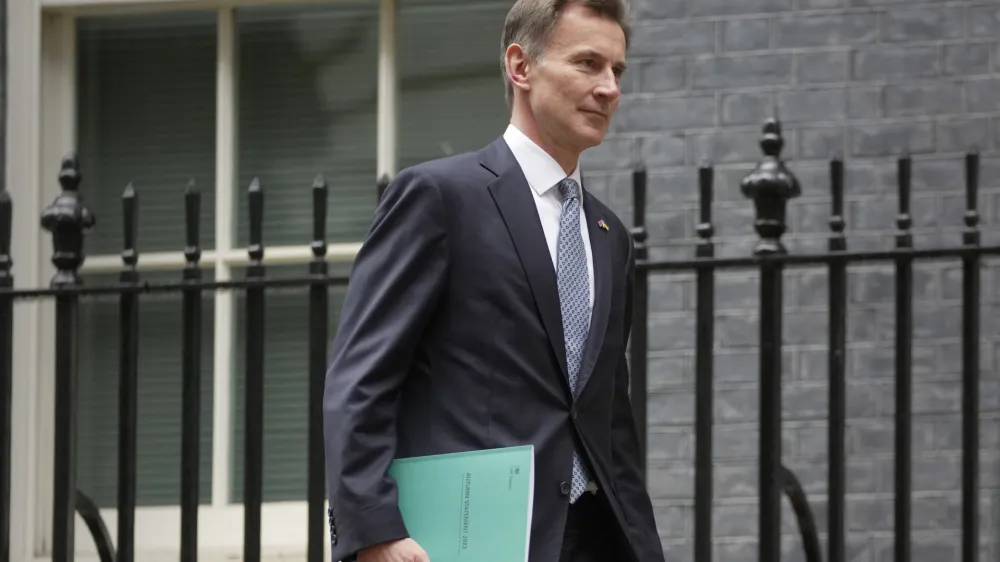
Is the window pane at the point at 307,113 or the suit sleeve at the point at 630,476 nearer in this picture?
the suit sleeve at the point at 630,476

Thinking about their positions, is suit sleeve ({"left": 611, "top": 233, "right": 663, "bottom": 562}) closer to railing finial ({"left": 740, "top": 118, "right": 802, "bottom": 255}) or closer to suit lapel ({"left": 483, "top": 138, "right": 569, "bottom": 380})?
suit lapel ({"left": 483, "top": 138, "right": 569, "bottom": 380})

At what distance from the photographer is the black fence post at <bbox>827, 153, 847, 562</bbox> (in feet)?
14.6

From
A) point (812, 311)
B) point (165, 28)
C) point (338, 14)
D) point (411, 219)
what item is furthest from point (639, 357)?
point (165, 28)

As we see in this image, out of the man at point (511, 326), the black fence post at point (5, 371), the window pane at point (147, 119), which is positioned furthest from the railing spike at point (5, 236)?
the man at point (511, 326)

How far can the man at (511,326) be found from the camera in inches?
115

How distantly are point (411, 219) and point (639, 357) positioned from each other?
1611 millimetres

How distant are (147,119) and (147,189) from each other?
28 cm

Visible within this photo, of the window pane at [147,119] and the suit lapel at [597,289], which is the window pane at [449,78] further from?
the suit lapel at [597,289]

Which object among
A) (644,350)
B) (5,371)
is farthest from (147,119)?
(644,350)

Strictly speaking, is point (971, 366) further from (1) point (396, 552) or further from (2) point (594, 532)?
(1) point (396, 552)

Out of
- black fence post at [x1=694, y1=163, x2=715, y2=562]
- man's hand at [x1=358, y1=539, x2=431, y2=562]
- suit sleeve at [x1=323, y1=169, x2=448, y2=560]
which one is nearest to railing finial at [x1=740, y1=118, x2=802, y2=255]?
black fence post at [x1=694, y1=163, x2=715, y2=562]

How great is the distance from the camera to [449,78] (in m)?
6.25

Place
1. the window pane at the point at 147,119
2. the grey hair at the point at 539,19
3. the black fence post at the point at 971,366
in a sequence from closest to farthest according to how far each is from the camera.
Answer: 1. the grey hair at the point at 539,19
2. the black fence post at the point at 971,366
3. the window pane at the point at 147,119

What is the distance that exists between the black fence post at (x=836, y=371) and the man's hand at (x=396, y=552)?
1850 millimetres
